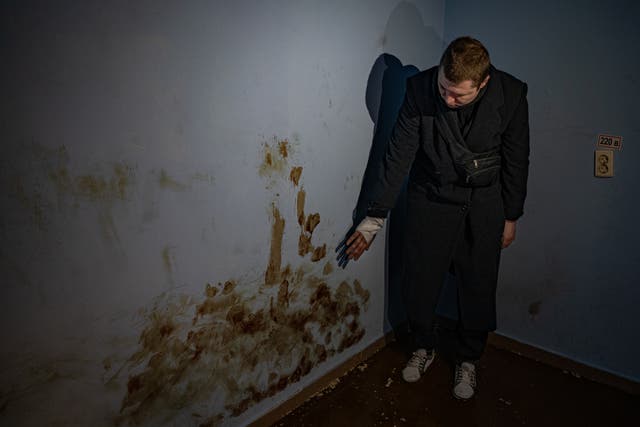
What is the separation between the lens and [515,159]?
147cm

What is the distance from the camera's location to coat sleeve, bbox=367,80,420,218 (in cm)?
150

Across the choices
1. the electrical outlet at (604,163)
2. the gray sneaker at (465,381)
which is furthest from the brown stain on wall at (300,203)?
the electrical outlet at (604,163)

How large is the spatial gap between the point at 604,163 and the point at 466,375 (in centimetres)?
115

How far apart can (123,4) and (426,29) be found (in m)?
1.48

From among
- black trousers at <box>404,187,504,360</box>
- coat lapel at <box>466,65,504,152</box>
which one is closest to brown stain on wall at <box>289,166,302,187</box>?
black trousers at <box>404,187,504,360</box>

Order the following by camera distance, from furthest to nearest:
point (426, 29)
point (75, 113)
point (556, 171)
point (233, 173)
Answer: point (426, 29)
point (556, 171)
point (233, 173)
point (75, 113)

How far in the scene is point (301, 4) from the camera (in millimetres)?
1260

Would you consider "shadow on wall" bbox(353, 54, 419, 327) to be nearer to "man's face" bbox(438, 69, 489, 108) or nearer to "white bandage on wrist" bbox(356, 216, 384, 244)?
"white bandage on wrist" bbox(356, 216, 384, 244)

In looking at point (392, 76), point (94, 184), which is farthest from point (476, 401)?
point (94, 184)

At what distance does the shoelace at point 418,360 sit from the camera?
184cm

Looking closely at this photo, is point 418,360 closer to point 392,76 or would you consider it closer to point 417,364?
point 417,364

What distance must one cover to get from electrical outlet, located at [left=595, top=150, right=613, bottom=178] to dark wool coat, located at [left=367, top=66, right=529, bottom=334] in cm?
41

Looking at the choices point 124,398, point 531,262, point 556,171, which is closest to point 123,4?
point 124,398

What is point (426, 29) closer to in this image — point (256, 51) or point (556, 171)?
point (556, 171)
